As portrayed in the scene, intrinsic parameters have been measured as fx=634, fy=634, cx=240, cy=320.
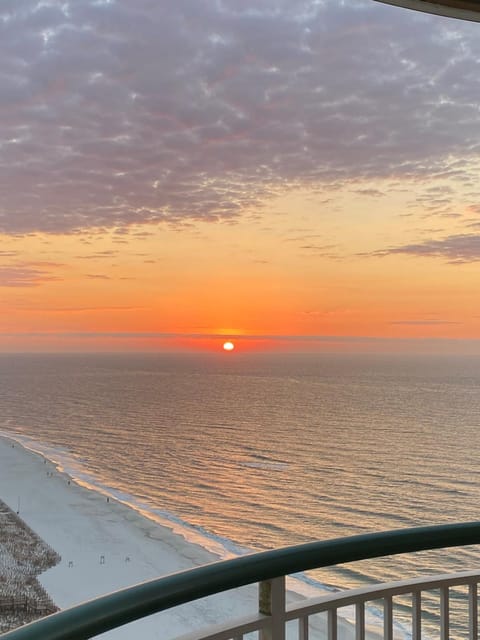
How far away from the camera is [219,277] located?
176 feet

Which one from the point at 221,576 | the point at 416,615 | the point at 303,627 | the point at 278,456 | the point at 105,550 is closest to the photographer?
the point at 221,576

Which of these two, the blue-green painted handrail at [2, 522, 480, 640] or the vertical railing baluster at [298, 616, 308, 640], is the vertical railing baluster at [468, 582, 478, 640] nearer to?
the blue-green painted handrail at [2, 522, 480, 640]

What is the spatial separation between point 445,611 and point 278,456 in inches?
1410

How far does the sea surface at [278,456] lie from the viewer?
24.1m

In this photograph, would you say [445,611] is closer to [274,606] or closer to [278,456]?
[274,606]

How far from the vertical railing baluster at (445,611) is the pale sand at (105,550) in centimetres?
1328

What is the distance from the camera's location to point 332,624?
1.00 metres

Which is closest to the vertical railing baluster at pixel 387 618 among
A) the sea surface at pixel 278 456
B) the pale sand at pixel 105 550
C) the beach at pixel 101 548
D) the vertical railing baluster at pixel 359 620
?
the vertical railing baluster at pixel 359 620

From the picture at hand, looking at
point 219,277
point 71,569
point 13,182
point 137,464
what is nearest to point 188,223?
point 219,277

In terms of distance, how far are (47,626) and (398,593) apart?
67 cm

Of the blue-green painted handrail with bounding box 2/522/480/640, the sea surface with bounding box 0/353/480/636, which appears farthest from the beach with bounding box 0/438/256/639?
the blue-green painted handrail with bounding box 2/522/480/640

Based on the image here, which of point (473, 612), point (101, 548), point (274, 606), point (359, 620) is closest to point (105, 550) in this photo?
point (101, 548)

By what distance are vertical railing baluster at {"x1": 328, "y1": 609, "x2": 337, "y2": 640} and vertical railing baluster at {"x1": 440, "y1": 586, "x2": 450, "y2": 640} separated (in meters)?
0.25

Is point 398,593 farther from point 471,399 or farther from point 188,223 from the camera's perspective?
point 471,399
